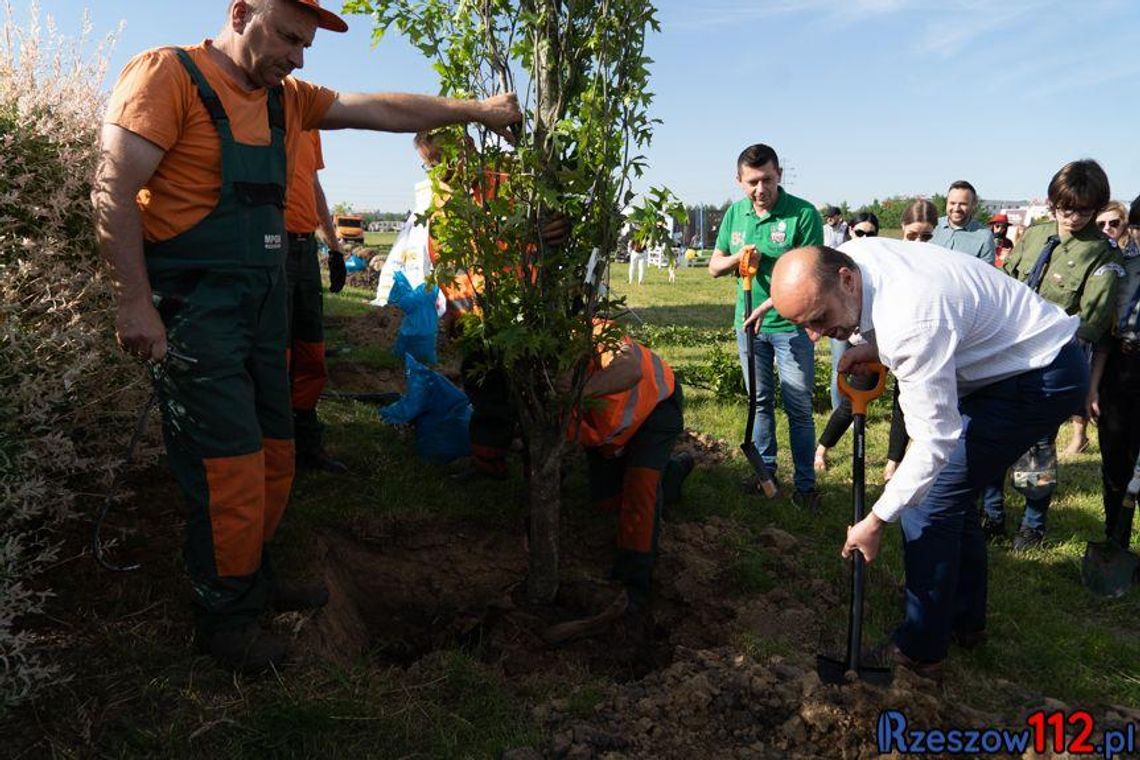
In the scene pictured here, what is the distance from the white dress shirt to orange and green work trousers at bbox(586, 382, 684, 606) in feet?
3.46

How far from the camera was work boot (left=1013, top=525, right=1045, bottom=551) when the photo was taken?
14.9 feet

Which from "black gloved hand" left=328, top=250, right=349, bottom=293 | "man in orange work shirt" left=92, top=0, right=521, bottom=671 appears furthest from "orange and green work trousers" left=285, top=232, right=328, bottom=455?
"man in orange work shirt" left=92, top=0, right=521, bottom=671

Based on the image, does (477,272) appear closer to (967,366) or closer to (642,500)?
(642,500)

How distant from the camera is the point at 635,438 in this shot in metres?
3.64

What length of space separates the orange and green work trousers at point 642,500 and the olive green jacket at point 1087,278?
2555 millimetres

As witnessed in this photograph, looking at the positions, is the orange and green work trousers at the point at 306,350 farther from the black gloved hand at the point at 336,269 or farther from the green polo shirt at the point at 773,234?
the green polo shirt at the point at 773,234

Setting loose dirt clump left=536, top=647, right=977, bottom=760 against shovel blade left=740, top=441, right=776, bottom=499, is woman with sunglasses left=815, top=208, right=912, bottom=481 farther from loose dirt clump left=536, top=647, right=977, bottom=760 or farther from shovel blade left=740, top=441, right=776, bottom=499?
loose dirt clump left=536, top=647, right=977, bottom=760

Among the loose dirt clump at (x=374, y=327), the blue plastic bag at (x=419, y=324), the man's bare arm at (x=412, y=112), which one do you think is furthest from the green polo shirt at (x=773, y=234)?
the loose dirt clump at (x=374, y=327)

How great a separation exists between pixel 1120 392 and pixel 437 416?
A: 4052mm

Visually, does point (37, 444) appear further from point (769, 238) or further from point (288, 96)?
point (769, 238)

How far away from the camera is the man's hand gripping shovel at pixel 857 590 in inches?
112

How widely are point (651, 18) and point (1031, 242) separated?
128 inches

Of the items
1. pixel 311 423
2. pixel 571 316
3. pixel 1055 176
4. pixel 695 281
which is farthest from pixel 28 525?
pixel 695 281

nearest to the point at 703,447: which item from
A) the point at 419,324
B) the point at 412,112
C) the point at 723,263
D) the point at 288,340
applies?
the point at 723,263
